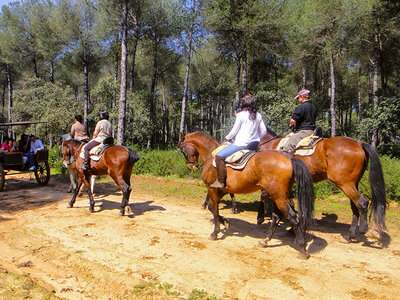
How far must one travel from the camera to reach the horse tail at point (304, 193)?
425 centimetres

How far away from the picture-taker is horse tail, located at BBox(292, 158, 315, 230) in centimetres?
425

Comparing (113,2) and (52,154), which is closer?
(52,154)

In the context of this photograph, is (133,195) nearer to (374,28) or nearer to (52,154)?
(52,154)

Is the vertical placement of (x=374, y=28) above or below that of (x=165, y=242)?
above

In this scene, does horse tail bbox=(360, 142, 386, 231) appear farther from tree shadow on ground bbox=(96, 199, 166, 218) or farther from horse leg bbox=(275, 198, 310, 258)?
tree shadow on ground bbox=(96, 199, 166, 218)

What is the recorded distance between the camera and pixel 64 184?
11211mm

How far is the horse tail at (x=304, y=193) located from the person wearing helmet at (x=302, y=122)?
1.58 meters

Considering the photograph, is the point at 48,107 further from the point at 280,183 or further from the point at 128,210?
the point at 280,183

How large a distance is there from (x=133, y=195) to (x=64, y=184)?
4.07m

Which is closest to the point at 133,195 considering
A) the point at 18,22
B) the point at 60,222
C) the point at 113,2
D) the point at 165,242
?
the point at 60,222

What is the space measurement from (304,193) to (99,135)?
18.6 feet

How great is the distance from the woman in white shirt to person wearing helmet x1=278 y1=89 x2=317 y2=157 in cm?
120

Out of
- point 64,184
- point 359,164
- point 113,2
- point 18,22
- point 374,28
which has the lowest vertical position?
point 64,184

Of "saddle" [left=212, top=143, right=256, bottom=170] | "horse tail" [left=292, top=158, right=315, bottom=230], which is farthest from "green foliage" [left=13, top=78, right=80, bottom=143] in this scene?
"horse tail" [left=292, top=158, right=315, bottom=230]
